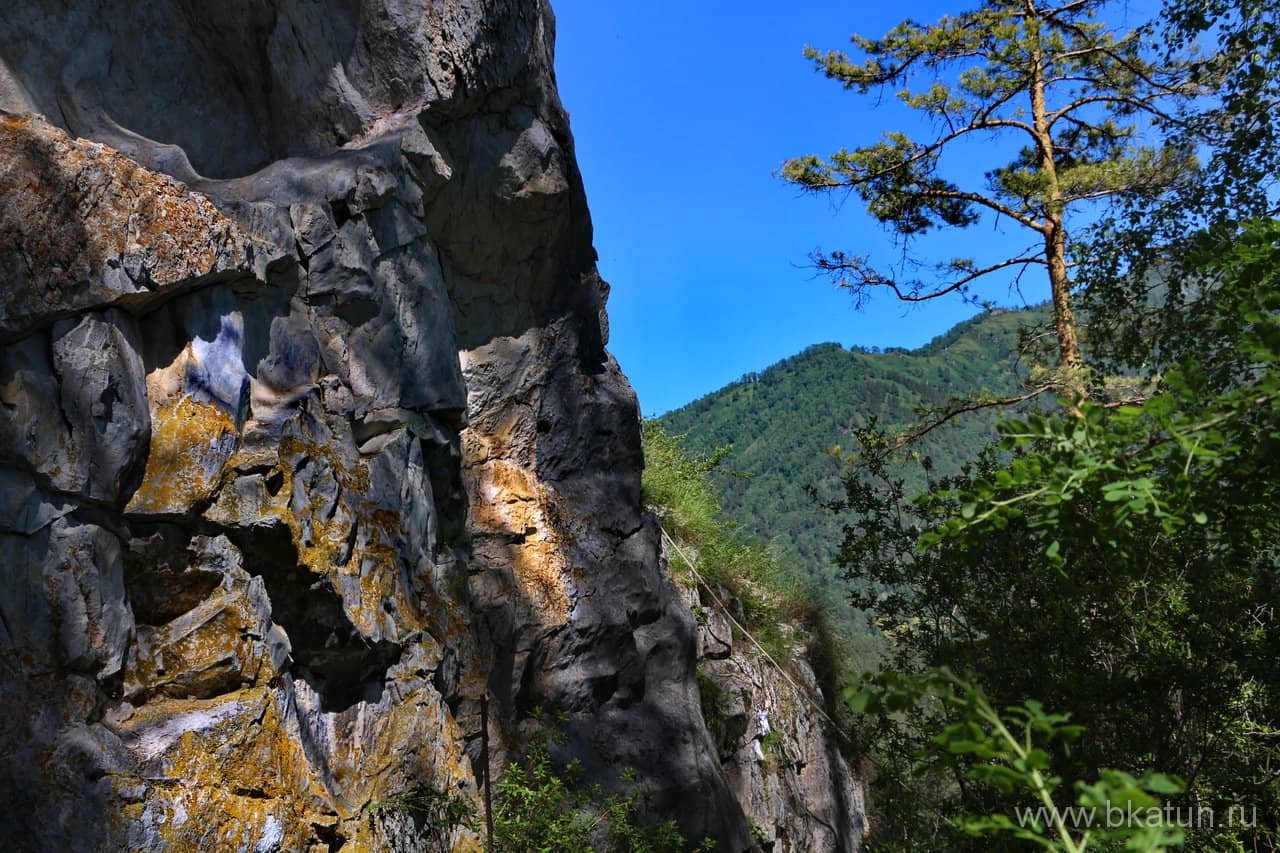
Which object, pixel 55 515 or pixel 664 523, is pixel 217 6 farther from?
pixel 664 523

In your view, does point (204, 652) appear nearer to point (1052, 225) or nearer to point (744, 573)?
point (744, 573)

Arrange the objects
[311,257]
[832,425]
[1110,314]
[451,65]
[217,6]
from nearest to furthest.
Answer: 1. [311,257]
2. [217,6]
3. [451,65]
4. [1110,314]
5. [832,425]

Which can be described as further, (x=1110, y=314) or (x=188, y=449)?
(x=1110, y=314)

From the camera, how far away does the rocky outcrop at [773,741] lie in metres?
7.88

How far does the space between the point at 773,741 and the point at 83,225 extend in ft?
23.0

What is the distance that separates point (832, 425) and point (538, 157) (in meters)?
58.0

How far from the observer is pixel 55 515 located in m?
3.27

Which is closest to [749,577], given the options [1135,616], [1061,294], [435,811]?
[1061,294]

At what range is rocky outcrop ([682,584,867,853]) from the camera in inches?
310

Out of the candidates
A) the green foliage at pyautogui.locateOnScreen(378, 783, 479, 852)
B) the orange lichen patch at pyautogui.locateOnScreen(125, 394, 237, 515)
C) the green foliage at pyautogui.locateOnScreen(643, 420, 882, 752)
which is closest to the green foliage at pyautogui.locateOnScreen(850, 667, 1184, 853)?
the orange lichen patch at pyautogui.locateOnScreen(125, 394, 237, 515)

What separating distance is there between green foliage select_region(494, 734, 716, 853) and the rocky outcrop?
213cm

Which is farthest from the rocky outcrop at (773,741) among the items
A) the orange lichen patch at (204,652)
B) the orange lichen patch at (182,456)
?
the orange lichen patch at (182,456)

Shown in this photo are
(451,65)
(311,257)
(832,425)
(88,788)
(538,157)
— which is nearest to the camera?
(88,788)

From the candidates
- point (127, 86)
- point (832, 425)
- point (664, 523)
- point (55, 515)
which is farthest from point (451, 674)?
point (832, 425)
